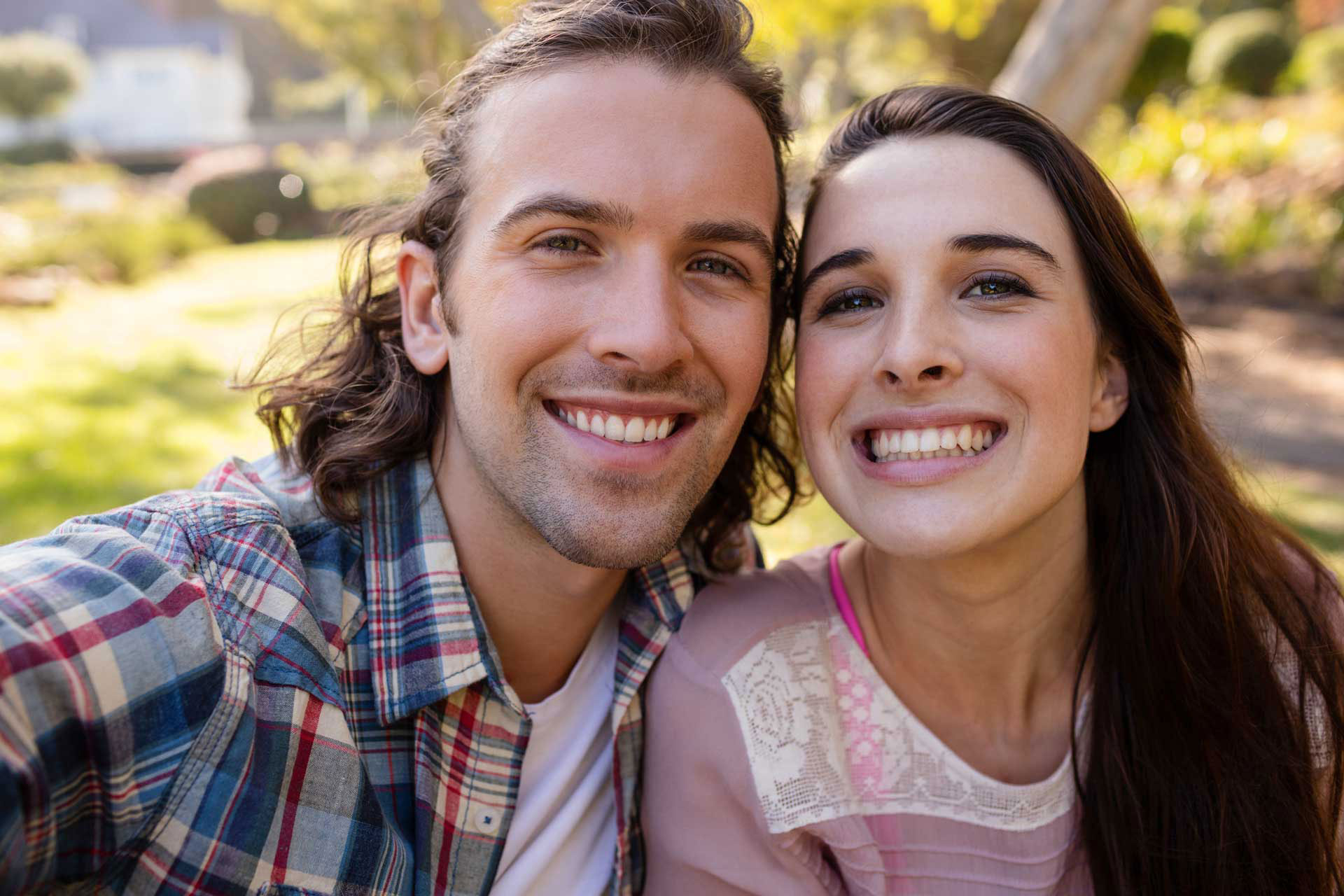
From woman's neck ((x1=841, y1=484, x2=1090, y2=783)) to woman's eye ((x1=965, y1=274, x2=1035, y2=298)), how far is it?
584mm

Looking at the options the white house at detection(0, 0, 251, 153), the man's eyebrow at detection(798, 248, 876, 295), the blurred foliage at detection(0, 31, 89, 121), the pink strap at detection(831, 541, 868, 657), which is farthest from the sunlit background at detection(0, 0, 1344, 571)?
the white house at detection(0, 0, 251, 153)

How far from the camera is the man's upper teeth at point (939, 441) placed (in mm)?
2182

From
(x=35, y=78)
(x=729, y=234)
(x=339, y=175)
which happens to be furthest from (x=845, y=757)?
(x=35, y=78)

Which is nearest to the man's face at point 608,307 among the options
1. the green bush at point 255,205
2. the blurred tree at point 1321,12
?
the green bush at point 255,205

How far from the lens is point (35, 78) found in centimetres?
3381

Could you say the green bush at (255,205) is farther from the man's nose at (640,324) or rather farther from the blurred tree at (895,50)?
the man's nose at (640,324)

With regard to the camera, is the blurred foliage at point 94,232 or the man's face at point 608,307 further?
the blurred foliage at point 94,232

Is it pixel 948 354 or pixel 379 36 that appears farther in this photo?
pixel 379 36

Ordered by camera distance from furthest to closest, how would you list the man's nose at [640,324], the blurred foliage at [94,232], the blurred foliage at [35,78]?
the blurred foliage at [35,78], the blurred foliage at [94,232], the man's nose at [640,324]

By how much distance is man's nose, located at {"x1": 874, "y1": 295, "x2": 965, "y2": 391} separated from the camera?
83.8 inches

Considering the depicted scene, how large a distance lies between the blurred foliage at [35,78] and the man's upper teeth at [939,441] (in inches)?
1569

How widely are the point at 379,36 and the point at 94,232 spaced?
1048 cm

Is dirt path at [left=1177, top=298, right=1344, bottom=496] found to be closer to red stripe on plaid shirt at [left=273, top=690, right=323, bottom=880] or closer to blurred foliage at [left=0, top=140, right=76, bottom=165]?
red stripe on plaid shirt at [left=273, top=690, right=323, bottom=880]

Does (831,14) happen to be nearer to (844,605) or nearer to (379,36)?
(844,605)
